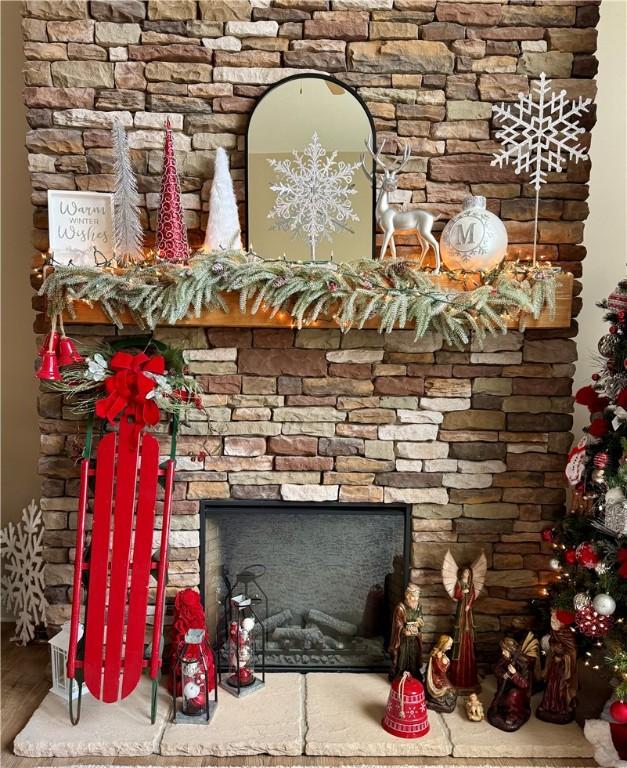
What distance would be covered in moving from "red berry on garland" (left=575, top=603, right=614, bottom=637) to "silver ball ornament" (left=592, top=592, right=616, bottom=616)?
3 cm

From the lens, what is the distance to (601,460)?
Answer: 206cm

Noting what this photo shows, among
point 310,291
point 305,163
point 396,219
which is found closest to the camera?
point 310,291

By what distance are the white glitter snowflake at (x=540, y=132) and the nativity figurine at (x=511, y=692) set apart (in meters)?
1.62

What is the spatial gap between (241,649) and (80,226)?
161cm

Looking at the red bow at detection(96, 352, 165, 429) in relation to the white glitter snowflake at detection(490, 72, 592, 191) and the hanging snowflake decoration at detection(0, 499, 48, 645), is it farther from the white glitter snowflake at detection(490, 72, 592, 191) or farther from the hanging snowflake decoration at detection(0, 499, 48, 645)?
the white glitter snowflake at detection(490, 72, 592, 191)

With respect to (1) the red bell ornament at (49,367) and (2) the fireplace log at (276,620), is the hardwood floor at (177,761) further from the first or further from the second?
(1) the red bell ornament at (49,367)

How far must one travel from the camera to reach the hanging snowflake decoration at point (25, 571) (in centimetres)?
273

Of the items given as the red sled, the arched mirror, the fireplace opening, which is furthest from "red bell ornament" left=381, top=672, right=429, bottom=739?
the arched mirror

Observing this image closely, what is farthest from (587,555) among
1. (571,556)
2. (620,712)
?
(620,712)

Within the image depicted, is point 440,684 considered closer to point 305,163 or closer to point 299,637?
point 299,637

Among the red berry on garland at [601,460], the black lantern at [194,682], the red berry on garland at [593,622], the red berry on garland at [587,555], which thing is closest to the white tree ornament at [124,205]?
the black lantern at [194,682]

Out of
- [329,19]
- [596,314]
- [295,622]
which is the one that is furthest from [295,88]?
[295,622]

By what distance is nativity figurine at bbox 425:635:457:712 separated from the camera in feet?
7.48

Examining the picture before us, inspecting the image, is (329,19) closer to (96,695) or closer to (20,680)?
(96,695)
